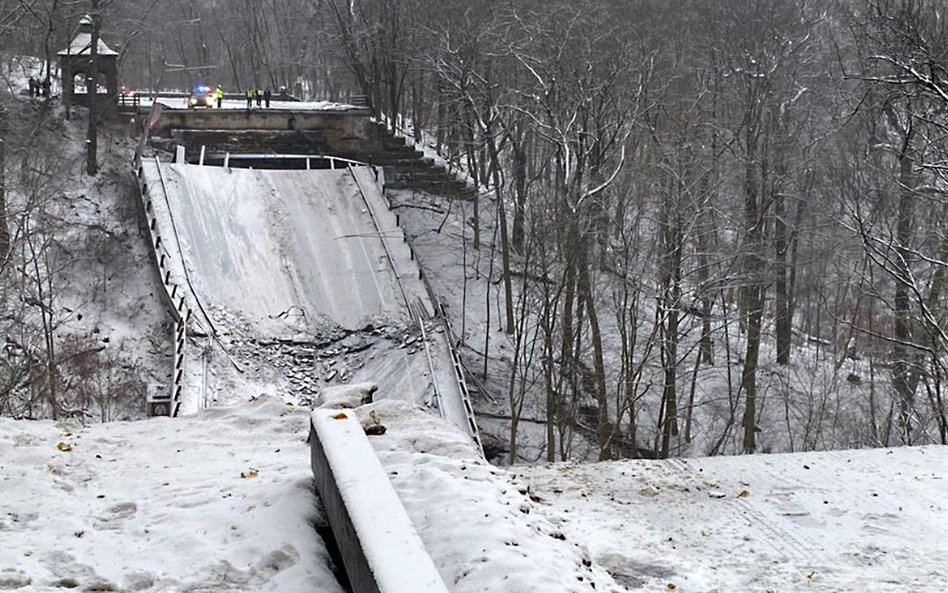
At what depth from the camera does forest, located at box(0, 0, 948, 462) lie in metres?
21.6

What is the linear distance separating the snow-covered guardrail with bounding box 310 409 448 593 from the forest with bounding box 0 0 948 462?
1194 cm

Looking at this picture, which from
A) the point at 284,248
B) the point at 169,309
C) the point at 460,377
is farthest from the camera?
the point at 284,248

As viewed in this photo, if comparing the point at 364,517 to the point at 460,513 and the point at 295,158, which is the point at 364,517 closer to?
the point at 460,513

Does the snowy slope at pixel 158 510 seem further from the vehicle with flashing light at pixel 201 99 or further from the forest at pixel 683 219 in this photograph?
the vehicle with flashing light at pixel 201 99

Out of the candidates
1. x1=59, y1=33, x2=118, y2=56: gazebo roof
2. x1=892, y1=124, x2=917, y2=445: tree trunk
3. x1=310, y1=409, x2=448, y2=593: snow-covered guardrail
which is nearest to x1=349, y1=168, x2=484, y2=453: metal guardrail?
x1=892, y1=124, x2=917, y2=445: tree trunk

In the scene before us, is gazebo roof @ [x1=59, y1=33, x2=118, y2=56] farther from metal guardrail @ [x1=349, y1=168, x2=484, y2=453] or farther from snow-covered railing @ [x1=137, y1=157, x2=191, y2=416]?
metal guardrail @ [x1=349, y1=168, x2=484, y2=453]

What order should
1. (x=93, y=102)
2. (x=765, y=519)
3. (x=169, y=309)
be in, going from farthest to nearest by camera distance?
(x=93, y=102)
(x=169, y=309)
(x=765, y=519)

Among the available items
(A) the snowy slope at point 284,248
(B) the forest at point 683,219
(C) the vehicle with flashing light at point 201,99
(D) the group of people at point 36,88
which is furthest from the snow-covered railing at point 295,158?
(D) the group of people at point 36,88

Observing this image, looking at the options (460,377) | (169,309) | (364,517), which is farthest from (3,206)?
(364,517)

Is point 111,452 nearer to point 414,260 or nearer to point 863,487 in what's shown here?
point 863,487

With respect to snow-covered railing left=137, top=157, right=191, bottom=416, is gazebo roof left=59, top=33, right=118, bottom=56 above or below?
above

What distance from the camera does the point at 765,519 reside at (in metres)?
8.09

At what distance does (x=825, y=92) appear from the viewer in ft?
105

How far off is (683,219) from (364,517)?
54.1 feet
